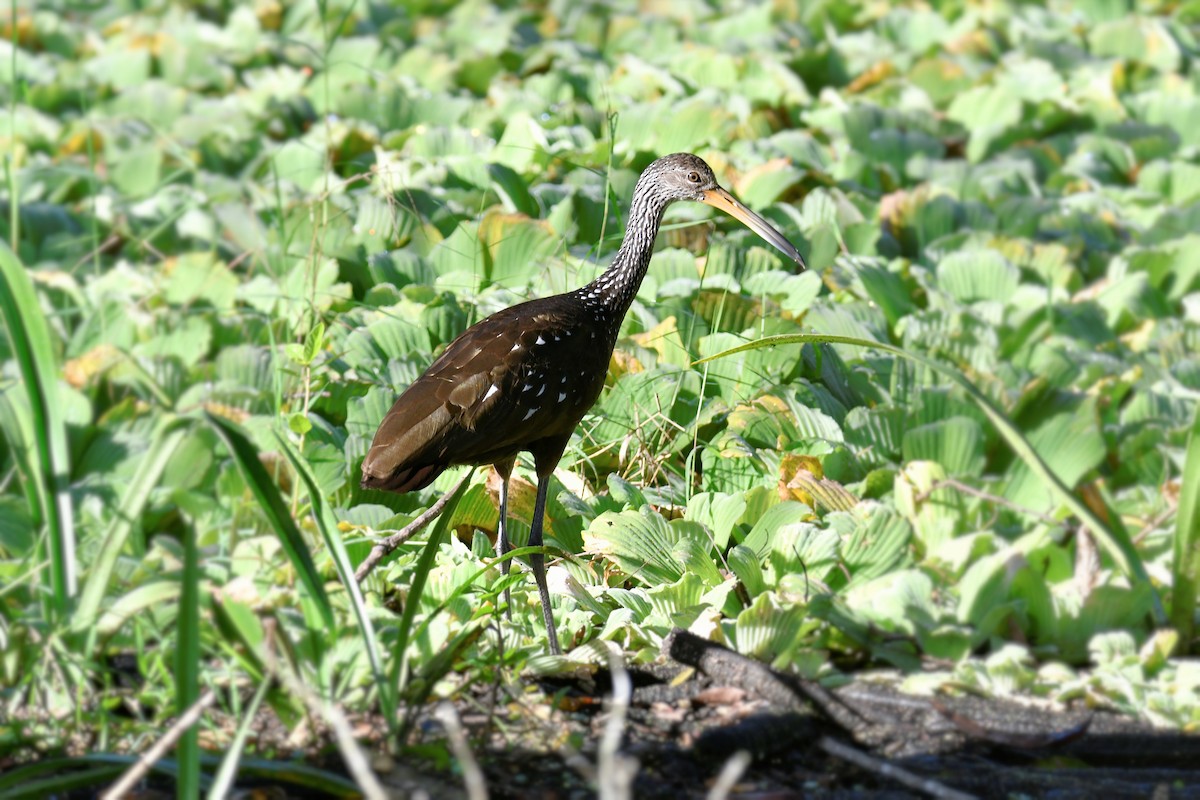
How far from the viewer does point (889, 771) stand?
8.87 ft

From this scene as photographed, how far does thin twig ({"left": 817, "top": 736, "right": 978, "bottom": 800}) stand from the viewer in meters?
2.66

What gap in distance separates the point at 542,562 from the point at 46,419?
1360mm

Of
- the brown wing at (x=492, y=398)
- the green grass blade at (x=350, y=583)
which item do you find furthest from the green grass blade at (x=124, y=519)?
the brown wing at (x=492, y=398)

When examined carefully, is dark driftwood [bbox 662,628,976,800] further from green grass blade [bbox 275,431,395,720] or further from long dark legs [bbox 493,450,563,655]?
green grass blade [bbox 275,431,395,720]

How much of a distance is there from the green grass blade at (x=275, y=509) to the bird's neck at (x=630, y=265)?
1.61m

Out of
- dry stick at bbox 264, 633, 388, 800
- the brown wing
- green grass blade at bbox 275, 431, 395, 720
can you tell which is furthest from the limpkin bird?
dry stick at bbox 264, 633, 388, 800

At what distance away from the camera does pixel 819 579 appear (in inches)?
154

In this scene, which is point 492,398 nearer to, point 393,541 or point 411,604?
point 393,541

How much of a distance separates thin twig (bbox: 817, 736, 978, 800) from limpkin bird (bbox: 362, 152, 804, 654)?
78 cm

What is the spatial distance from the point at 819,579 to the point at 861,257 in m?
2.46

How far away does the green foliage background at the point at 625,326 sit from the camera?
3.35 meters

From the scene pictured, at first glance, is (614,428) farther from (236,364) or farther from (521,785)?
(521,785)

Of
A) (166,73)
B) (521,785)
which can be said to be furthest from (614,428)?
(166,73)

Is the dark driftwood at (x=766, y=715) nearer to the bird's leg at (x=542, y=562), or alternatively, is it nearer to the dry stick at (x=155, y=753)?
the bird's leg at (x=542, y=562)
